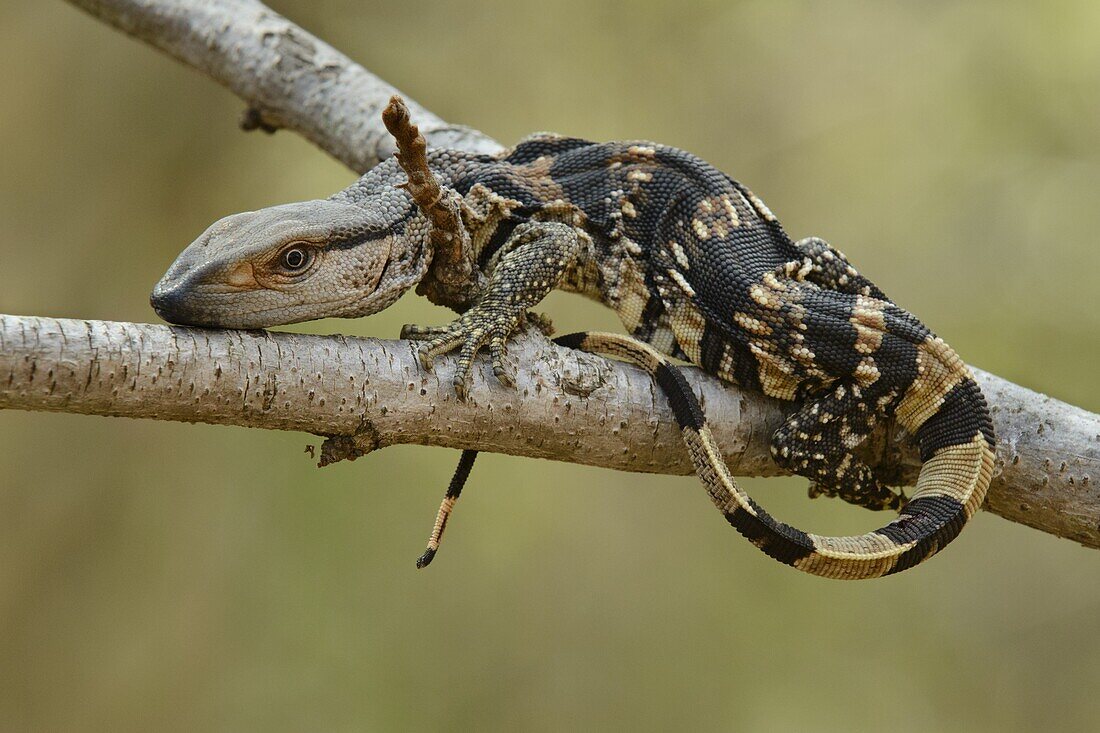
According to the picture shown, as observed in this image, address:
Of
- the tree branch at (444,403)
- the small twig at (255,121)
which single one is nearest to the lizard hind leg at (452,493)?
the tree branch at (444,403)

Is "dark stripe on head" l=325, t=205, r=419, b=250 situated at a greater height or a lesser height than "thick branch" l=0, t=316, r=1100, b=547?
greater

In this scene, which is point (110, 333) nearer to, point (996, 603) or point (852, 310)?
point (852, 310)

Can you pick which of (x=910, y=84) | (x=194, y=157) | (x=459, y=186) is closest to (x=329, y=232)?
(x=459, y=186)

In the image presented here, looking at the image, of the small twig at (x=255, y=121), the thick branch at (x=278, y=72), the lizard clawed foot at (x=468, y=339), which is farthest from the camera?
the small twig at (x=255, y=121)

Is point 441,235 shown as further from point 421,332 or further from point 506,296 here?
point 421,332

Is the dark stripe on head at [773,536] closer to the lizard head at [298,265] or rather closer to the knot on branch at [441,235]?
the knot on branch at [441,235]

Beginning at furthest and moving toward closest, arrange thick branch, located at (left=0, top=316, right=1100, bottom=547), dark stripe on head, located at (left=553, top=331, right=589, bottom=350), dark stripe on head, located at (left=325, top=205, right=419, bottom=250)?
dark stripe on head, located at (left=553, top=331, right=589, bottom=350) < dark stripe on head, located at (left=325, top=205, right=419, bottom=250) < thick branch, located at (left=0, top=316, right=1100, bottom=547)

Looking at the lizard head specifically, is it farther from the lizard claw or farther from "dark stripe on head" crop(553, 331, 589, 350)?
"dark stripe on head" crop(553, 331, 589, 350)

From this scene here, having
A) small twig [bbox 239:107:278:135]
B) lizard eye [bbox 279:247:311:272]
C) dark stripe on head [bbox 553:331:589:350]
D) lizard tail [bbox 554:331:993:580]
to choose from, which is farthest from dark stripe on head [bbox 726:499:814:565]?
small twig [bbox 239:107:278:135]
